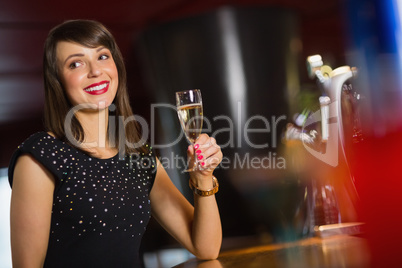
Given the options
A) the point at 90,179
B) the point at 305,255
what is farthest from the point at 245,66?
the point at 305,255

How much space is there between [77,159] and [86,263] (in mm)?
266

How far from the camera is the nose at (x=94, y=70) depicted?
1326 millimetres

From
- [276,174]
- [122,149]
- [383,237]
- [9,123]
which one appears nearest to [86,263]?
[122,149]

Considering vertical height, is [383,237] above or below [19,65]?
below

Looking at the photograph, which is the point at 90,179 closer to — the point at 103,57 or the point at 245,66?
the point at 103,57

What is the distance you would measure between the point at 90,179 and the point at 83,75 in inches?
10.8

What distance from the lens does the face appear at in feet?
4.37

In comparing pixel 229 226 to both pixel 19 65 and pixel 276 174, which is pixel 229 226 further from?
pixel 19 65

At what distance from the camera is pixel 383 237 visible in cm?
124

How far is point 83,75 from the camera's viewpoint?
4.37ft

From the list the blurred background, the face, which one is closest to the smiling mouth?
the face

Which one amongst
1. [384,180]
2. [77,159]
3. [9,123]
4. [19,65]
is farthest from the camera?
[9,123]

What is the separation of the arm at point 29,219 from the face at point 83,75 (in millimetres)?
243

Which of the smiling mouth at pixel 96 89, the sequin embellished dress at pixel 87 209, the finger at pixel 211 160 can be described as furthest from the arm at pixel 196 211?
the smiling mouth at pixel 96 89
